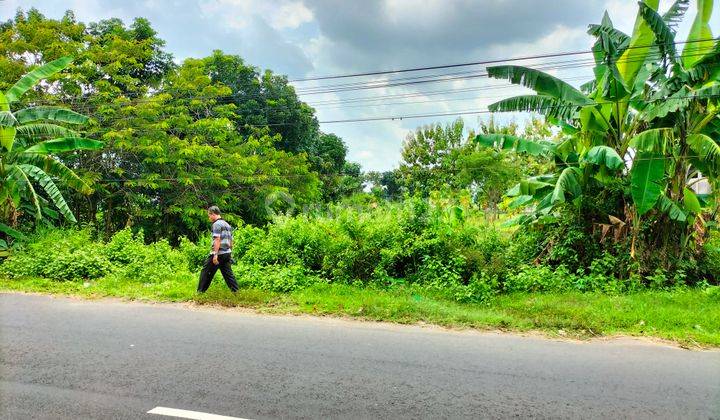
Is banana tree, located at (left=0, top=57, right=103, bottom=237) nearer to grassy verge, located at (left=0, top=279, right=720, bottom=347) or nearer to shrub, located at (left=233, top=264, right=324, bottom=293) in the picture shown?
grassy verge, located at (left=0, top=279, right=720, bottom=347)

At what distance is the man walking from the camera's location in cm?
779

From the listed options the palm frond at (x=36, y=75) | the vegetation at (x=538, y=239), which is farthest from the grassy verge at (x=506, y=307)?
the palm frond at (x=36, y=75)

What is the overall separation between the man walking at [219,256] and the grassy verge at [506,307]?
0.77 feet

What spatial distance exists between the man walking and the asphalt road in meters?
1.47

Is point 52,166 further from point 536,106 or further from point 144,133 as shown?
point 536,106

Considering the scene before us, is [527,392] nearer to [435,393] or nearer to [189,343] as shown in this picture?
[435,393]

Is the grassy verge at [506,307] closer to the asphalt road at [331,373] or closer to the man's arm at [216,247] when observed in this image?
the asphalt road at [331,373]

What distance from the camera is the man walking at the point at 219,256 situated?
7785mm

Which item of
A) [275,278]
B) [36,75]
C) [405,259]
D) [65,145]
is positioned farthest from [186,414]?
[36,75]

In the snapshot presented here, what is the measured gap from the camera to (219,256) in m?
7.82

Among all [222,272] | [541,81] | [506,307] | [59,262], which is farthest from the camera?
[59,262]

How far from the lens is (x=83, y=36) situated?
58.8 feet

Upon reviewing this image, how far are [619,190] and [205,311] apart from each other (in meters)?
8.75

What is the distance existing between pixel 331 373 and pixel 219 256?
4.04m
